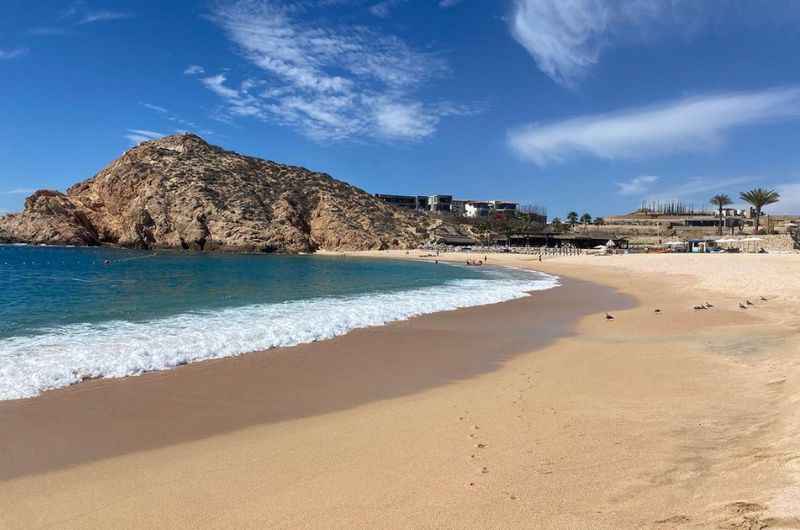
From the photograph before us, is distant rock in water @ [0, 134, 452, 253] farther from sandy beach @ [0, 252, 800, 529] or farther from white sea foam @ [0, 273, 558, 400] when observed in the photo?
sandy beach @ [0, 252, 800, 529]

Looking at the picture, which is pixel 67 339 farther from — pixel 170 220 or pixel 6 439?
pixel 170 220

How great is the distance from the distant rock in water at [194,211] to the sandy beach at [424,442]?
243 ft

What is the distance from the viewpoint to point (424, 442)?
5051 mm

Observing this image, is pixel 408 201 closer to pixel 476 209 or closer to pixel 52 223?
pixel 476 209

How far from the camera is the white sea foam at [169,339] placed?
790cm

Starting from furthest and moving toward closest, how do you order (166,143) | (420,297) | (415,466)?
(166,143)
(420,297)
(415,466)

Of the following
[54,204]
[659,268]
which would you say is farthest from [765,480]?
[54,204]

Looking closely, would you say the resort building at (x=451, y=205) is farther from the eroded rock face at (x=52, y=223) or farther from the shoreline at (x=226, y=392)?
the shoreline at (x=226, y=392)

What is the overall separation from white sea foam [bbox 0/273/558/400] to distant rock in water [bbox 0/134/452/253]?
66662 millimetres

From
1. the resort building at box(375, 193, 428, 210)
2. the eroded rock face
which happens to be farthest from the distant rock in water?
the resort building at box(375, 193, 428, 210)

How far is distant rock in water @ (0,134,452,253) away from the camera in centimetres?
7925

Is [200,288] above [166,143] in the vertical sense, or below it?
below

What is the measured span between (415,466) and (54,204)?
325 feet

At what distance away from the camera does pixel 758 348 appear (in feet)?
30.6
